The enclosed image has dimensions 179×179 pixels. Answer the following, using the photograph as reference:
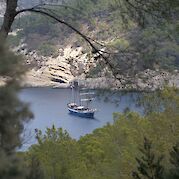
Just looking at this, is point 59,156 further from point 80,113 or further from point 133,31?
point 80,113

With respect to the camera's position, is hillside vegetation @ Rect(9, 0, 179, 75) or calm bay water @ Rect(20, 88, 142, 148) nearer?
hillside vegetation @ Rect(9, 0, 179, 75)

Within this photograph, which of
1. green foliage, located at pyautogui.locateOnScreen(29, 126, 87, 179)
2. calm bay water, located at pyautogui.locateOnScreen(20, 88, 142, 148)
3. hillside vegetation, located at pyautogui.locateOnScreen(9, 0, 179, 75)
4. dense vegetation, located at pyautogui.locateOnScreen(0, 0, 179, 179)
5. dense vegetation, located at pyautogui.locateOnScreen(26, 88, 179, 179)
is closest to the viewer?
dense vegetation, located at pyautogui.locateOnScreen(0, 0, 179, 179)

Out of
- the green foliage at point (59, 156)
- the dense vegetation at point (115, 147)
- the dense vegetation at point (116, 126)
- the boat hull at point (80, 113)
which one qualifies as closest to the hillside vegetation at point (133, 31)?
the dense vegetation at point (116, 126)

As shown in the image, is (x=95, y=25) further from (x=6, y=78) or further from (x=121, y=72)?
(x=6, y=78)

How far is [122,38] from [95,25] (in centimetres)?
52

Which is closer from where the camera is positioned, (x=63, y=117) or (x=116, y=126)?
(x=116, y=126)

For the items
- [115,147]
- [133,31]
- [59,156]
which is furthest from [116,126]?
[133,31]

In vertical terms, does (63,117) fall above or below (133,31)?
below

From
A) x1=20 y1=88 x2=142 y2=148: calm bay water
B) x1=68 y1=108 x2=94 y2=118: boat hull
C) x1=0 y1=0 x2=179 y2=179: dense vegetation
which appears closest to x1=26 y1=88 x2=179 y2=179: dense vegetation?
x1=0 y1=0 x2=179 y2=179: dense vegetation

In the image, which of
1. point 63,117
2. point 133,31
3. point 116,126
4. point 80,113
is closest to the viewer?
point 133,31

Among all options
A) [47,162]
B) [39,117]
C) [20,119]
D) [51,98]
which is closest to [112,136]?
[47,162]

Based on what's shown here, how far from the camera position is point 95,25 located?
431 centimetres

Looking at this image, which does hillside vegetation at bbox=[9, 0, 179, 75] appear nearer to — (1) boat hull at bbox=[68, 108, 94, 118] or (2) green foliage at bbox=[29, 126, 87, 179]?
(2) green foliage at bbox=[29, 126, 87, 179]

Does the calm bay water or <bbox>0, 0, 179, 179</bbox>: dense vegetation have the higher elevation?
<bbox>0, 0, 179, 179</bbox>: dense vegetation
